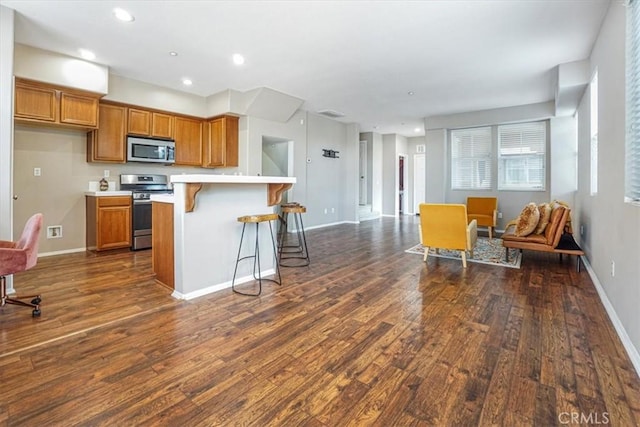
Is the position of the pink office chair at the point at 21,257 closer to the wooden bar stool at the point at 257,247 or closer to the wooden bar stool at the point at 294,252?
the wooden bar stool at the point at 257,247

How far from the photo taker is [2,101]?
288cm

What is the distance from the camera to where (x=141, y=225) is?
16.6ft

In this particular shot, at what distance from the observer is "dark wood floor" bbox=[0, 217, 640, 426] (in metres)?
1.47

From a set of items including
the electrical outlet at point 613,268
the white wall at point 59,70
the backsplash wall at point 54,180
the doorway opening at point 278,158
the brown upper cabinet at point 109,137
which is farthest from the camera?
the doorway opening at point 278,158

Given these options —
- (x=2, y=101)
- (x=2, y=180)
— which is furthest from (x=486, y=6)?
(x=2, y=180)

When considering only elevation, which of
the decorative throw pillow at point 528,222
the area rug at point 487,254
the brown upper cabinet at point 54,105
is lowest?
the area rug at point 487,254

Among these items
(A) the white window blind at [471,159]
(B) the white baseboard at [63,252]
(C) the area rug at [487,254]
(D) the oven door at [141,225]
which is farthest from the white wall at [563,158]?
(B) the white baseboard at [63,252]

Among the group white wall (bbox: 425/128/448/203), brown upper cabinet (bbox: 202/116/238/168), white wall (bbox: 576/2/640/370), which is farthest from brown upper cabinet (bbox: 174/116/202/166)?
white wall (bbox: 576/2/640/370)

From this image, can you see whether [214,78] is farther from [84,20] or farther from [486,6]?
[486,6]

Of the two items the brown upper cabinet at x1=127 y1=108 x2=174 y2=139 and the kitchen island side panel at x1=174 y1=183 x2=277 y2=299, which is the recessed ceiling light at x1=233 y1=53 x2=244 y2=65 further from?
the brown upper cabinet at x1=127 y1=108 x2=174 y2=139

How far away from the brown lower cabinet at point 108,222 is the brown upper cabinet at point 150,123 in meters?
1.15

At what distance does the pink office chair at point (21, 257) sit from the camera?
236cm

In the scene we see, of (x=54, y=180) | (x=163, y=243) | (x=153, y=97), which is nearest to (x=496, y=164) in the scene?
(x=163, y=243)

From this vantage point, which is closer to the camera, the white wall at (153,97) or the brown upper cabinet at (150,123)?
the white wall at (153,97)
